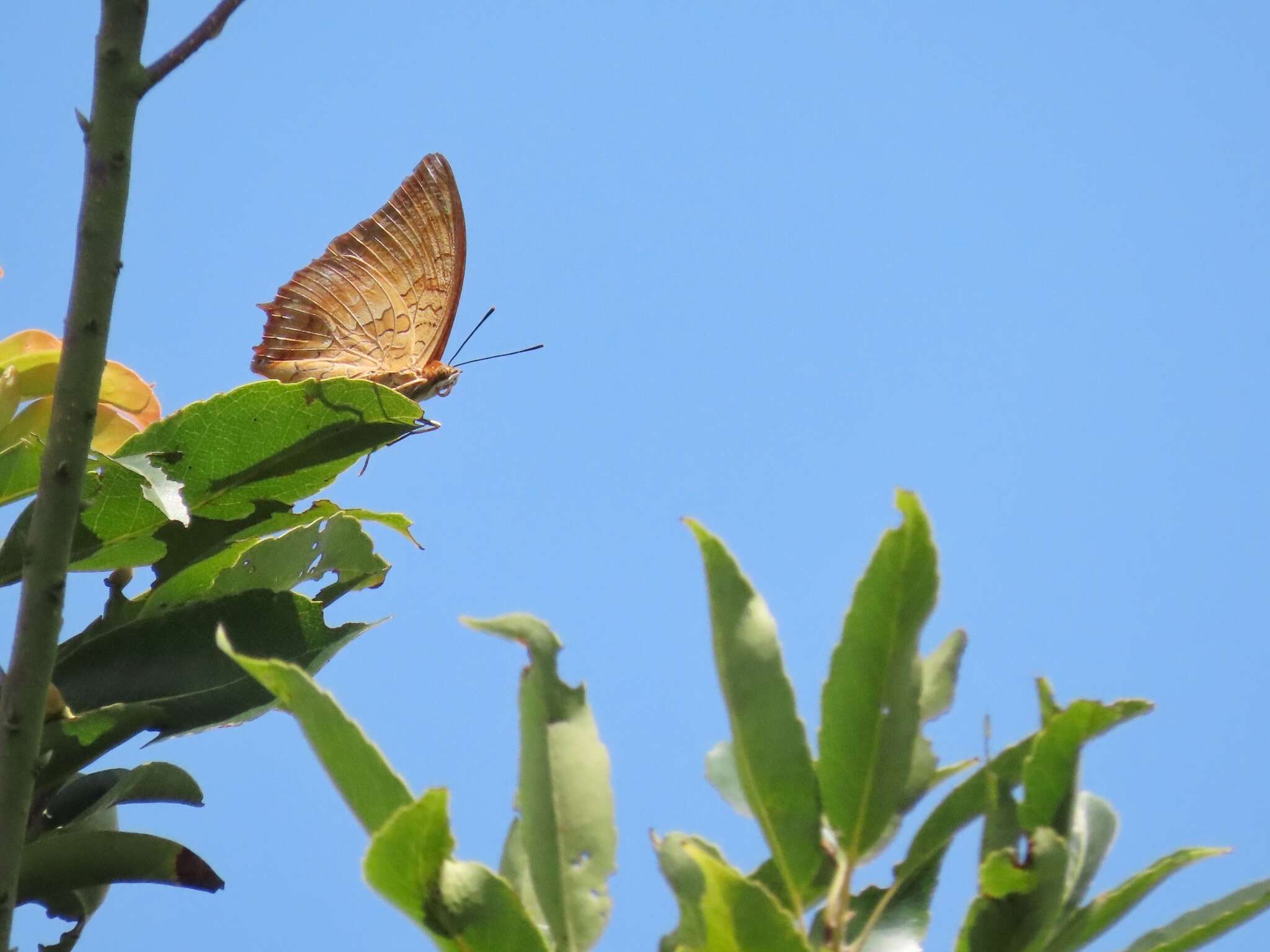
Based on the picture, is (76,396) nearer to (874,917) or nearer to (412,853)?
(412,853)

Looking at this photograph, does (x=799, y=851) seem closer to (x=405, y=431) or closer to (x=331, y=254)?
(x=405, y=431)

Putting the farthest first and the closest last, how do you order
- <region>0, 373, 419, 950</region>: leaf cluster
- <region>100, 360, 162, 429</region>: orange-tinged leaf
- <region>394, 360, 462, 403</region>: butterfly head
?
<region>394, 360, 462, 403</region>: butterfly head < <region>100, 360, 162, 429</region>: orange-tinged leaf < <region>0, 373, 419, 950</region>: leaf cluster

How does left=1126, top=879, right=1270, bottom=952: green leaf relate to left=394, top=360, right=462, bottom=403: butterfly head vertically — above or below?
below

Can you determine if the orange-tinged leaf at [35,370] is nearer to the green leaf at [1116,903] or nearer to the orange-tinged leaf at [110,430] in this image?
the orange-tinged leaf at [110,430]

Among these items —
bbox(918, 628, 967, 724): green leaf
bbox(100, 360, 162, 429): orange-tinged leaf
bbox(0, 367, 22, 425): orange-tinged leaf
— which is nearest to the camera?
bbox(918, 628, 967, 724): green leaf

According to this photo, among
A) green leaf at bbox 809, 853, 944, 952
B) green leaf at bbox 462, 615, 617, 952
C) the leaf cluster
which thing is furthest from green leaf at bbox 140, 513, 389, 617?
green leaf at bbox 809, 853, 944, 952

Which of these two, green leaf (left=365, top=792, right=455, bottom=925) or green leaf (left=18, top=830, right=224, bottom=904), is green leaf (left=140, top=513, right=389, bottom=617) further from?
green leaf (left=365, top=792, right=455, bottom=925)

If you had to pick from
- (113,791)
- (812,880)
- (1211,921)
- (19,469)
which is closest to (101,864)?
(113,791)
